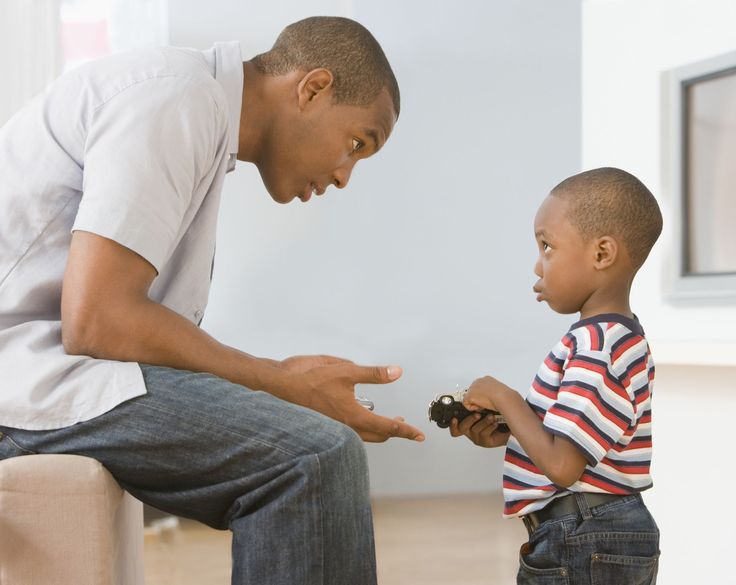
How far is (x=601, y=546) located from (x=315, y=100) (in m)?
0.75

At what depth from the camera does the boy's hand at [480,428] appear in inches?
52.2

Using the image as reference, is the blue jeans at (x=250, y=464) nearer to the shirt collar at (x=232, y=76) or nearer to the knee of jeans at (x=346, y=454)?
the knee of jeans at (x=346, y=454)

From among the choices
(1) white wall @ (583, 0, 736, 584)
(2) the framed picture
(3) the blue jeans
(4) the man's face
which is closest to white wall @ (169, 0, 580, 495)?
(1) white wall @ (583, 0, 736, 584)

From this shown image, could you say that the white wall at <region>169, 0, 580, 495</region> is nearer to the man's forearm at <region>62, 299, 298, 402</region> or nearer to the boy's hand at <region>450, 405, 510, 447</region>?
the boy's hand at <region>450, 405, 510, 447</region>

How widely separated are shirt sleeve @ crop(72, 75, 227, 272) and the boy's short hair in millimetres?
528

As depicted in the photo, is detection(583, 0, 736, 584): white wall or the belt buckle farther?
detection(583, 0, 736, 584): white wall

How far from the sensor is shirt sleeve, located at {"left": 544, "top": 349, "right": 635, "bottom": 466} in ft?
3.84

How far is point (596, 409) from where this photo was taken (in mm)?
1177

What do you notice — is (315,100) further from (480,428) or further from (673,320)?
(673,320)

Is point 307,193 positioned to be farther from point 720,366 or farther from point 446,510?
point 446,510

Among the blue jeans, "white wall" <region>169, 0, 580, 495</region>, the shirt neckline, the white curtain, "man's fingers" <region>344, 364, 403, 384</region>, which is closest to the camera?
the blue jeans

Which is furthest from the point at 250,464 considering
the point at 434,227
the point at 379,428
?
the point at 434,227

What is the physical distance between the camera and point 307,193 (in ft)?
4.92

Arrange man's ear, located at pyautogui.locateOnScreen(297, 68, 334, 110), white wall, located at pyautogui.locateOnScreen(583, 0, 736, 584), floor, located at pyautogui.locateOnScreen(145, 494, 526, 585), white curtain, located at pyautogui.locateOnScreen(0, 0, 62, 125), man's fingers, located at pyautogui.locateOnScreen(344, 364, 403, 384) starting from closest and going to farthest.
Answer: man's fingers, located at pyautogui.locateOnScreen(344, 364, 403, 384) < man's ear, located at pyautogui.locateOnScreen(297, 68, 334, 110) < white wall, located at pyautogui.locateOnScreen(583, 0, 736, 584) < floor, located at pyautogui.locateOnScreen(145, 494, 526, 585) < white curtain, located at pyautogui.locateOnScreen(0, 0, 62, 125)
